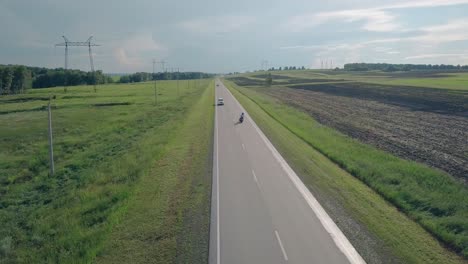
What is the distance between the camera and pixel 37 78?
516 feet

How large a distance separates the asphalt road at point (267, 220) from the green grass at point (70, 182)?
114 inches

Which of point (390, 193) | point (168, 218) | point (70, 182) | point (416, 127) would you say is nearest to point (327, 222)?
point (390, 193)

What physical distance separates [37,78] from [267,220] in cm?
16409

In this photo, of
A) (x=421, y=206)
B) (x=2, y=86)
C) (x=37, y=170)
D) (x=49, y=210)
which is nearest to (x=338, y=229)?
(x=421, y=206)

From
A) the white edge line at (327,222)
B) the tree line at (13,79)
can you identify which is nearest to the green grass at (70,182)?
the white edge line at (327,222)

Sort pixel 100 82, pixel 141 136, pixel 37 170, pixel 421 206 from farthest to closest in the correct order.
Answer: pixel 100 82 < pixel 141 136 < pixel 37 170 < pixel 421 206

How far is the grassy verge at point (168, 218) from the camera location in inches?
514

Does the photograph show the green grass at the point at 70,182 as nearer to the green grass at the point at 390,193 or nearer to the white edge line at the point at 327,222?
the white edge line at the point at 327,222

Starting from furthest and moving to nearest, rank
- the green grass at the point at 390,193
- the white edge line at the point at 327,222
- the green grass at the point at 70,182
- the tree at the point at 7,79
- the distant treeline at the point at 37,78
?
the distant treeline at the point at 37,78 < the tree at the point at 7,79 < the green grass at the point at 70,182 < the green grass at the point at 390,193 < the white edge line at the point at 327,222

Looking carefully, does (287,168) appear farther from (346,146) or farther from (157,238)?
(157,238)

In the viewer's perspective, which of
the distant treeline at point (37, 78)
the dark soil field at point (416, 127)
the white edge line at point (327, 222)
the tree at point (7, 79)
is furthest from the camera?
the distant treeline at point (37, 78)

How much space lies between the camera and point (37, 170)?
26938 millimetres

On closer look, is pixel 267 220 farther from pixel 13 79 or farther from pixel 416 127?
pixel 13 79

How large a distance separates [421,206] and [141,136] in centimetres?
2695
